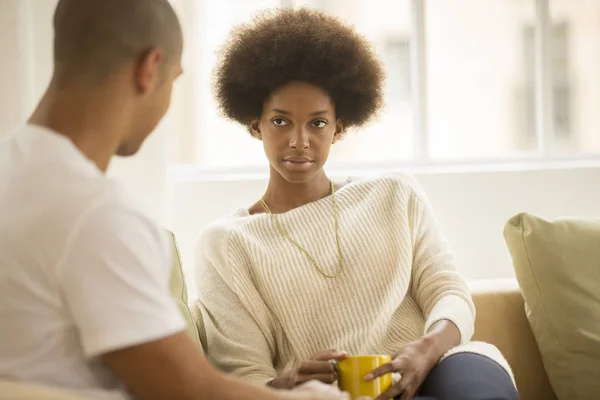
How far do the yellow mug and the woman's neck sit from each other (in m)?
0.77

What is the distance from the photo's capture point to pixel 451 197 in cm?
308

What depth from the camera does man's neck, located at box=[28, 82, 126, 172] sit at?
1253 mm


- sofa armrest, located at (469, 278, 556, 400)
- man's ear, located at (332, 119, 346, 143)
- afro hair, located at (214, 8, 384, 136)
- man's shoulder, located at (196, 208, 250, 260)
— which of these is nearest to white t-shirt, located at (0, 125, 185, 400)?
man's shoulder, located at (196, 208, 250, 260)

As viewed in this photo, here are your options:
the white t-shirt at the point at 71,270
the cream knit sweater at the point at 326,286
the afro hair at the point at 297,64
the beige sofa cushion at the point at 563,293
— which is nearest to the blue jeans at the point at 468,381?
the cream knit sweater at the point at 326,286

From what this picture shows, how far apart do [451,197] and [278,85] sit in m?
1.01

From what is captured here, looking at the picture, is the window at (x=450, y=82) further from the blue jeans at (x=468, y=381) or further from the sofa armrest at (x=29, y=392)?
the sofa armrest at (x=29, y=392)

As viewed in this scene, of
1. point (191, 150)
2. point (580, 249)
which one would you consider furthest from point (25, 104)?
point (580, 249)

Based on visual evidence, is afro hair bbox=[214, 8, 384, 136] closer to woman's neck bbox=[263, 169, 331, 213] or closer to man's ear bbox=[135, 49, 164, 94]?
woman's neck bbox=[263, 169, 331, 213]

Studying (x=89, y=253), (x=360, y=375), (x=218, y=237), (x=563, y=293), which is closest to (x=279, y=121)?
(x=218, y=237)

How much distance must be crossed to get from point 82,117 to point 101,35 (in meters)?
0.14

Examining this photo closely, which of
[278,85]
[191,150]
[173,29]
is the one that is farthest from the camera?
[191,150]

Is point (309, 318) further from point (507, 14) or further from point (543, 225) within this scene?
point (507, 14)

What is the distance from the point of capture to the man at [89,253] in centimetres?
112

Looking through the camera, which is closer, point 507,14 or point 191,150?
point 191,150
